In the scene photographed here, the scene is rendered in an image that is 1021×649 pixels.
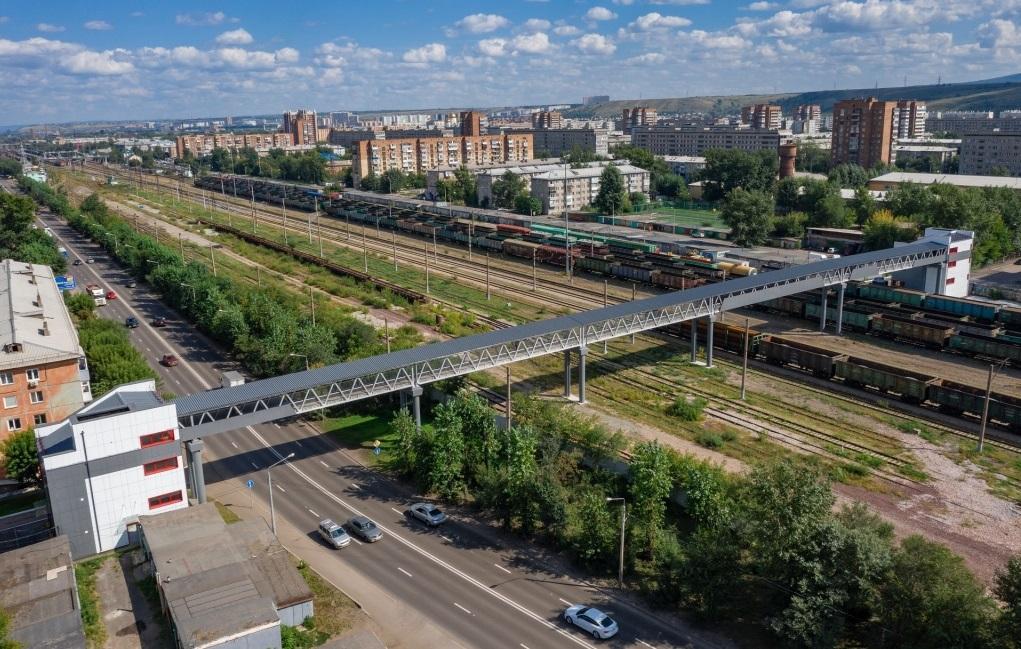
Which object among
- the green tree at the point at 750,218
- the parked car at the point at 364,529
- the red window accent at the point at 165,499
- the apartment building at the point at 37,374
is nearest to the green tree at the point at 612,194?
the green tree at the point at 750,218

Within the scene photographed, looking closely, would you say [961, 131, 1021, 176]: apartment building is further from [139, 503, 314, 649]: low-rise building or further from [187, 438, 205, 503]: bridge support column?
[139, 503, 314, 649]: low-rise building

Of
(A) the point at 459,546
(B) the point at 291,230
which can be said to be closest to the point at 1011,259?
(A) the point at 459,546

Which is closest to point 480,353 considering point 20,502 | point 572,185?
point 20,502

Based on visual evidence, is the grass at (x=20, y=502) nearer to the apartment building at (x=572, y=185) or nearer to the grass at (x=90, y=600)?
the grass at (x=90, y=600)

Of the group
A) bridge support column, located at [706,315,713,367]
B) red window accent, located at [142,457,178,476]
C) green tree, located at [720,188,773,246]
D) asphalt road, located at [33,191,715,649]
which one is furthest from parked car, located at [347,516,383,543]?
green tree, located at [720,188,773,246]

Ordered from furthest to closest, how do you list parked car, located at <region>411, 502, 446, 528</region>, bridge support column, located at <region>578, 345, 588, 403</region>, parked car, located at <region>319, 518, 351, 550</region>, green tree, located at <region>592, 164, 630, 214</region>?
green tree, located at <region>592, 164, 630, 214</region> → bridge support column, located at <region>578, 345, 588, 403</region> → parked car, located at <region>411, 502, 446, 528</region> → parked car, located at <region>319, 518, 351, 550</region>

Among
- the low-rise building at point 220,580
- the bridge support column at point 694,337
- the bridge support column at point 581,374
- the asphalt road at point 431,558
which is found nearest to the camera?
the low-rise building at point 220,580
